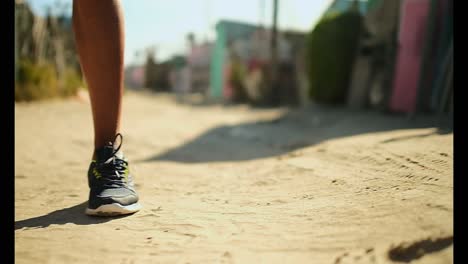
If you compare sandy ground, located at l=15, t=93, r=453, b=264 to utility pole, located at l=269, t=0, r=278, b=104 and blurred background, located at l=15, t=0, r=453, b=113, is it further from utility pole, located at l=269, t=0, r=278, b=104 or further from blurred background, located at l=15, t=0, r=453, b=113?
utility pole, located at l=269, t=0, r=278, b=104

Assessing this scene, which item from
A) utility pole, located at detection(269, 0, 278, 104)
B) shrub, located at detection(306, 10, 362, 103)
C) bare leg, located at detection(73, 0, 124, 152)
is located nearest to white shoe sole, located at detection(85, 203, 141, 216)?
bare leg, located at detection(73, 0, 124, 152)

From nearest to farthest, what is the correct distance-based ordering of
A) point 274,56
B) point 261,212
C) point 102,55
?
point 261,212 < point 102,55 < point 274,56

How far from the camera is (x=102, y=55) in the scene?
1.43 metres

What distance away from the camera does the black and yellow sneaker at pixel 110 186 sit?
1306 millimetres

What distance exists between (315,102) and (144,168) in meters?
5.40

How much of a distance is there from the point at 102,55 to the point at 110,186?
580 mm

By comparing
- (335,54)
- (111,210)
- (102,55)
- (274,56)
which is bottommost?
(111,210)

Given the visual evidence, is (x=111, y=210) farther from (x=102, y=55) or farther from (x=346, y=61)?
(x=346, y=61)

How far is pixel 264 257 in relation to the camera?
37.0 inches

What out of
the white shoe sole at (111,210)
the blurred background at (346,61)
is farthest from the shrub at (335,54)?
the white shoe sole at (111,210)

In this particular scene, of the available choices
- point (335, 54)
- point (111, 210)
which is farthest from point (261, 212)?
point (335, 54)

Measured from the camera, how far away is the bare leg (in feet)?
4.59
